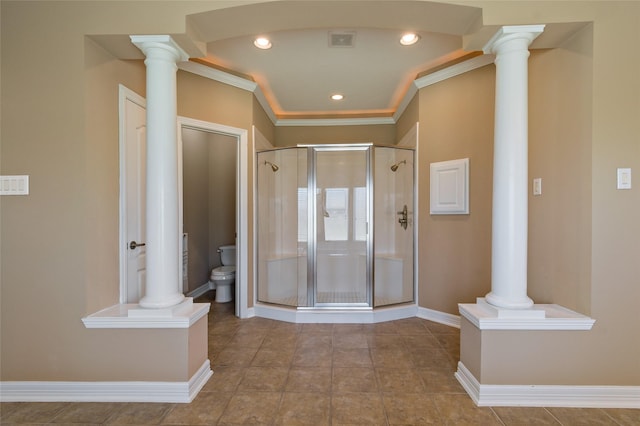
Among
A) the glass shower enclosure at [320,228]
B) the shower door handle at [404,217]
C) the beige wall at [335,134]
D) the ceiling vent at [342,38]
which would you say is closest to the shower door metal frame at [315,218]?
the glass shower enclosure at [320,228]

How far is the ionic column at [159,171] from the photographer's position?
1.95 meters

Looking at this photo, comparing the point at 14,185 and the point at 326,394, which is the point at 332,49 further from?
the point at 326,394

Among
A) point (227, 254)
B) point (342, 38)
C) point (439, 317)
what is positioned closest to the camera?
point (342, 38)

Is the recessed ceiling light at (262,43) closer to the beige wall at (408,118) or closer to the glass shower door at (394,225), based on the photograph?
the glass shower door at (394,225)

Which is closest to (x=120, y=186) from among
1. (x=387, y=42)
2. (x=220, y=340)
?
(x=220, y=340)

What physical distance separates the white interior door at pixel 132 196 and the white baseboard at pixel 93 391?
55 cm

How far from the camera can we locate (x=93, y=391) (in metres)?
1.90

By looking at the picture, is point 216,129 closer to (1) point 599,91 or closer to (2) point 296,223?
(2) point 296,223

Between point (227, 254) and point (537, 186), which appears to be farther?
point (227, 254)

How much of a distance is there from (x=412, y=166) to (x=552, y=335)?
82.5 inches

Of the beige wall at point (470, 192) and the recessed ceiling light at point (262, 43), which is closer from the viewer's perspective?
the recessed ceiling light at point (262, 43)

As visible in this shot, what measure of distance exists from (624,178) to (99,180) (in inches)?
128

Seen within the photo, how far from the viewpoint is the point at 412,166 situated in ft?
11.4

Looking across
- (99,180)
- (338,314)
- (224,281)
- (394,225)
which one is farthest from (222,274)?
(394,225)
